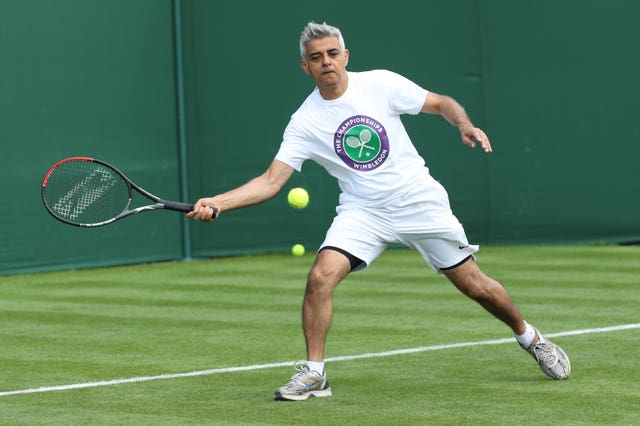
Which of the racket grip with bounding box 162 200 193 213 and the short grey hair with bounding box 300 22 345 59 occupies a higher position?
the short grey hair with bounding box 300 22 345 59

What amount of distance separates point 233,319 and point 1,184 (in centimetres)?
448

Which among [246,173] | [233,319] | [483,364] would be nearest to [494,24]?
[246,173]

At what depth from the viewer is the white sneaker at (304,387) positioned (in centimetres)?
693

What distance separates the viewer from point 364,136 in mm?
7195

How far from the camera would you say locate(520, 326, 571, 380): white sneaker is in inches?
285

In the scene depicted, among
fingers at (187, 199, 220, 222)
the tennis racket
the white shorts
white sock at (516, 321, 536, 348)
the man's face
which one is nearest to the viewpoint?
fingers at (187, 199, 220, 222)

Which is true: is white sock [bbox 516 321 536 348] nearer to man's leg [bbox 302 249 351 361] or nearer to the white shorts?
the white shorts

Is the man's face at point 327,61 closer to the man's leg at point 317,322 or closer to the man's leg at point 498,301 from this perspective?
the man's leg at point 317,322

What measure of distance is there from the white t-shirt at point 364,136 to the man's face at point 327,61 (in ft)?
0.41

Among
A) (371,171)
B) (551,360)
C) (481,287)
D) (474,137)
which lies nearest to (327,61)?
(371,171)

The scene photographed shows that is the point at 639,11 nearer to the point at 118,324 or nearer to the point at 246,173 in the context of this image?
the point at 246,173

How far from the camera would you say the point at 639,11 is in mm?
15586

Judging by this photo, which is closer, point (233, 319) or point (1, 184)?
point (233, 319)

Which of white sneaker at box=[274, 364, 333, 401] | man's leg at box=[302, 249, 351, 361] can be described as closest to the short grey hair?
man's leg at box=[302, 249, 351, 361]
